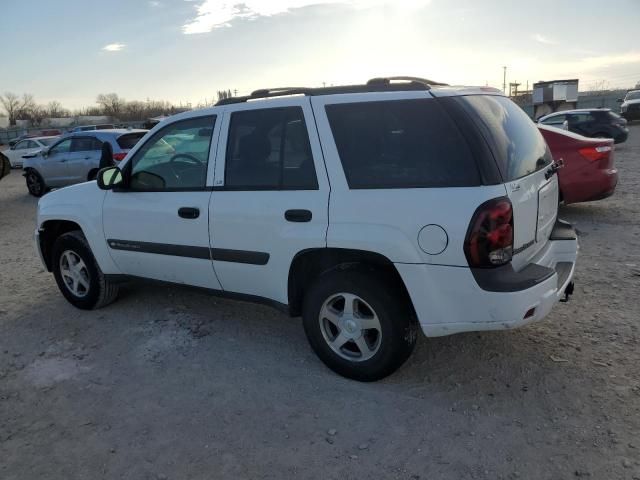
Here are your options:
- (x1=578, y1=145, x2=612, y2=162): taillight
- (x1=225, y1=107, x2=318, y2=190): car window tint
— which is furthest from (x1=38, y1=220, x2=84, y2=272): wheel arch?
(x1=578, y1=145, x2=612, y2=162): taillight

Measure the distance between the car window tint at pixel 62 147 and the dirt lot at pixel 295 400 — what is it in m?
9.45

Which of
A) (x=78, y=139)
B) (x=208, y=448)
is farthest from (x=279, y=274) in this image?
(x=78, y=139)

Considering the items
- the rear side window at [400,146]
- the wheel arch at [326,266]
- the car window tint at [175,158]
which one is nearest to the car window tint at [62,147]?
the car window tint at [175,158]

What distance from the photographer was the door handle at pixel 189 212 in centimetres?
386

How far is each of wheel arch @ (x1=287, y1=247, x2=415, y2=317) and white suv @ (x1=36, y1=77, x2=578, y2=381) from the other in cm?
1

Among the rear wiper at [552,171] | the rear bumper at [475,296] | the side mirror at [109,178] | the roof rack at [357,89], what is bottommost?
the rear bumper at [475,296]

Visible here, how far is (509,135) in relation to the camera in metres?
3.18

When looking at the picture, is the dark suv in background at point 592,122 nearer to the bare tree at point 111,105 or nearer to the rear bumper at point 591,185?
the rear bumper at point 591,185

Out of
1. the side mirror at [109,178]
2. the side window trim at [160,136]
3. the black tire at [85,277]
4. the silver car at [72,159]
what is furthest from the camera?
the silver car at [72,159]

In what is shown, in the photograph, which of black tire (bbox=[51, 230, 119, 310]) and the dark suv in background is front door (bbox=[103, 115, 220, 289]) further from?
the dark suv in background

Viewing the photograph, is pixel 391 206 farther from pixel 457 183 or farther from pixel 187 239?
pixel 187 239

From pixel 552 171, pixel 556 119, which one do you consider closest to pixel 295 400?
pixel 552 171

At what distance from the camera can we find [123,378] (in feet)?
12.1

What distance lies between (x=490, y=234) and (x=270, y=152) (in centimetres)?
160
